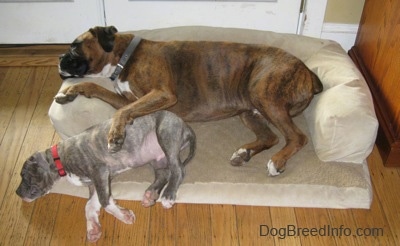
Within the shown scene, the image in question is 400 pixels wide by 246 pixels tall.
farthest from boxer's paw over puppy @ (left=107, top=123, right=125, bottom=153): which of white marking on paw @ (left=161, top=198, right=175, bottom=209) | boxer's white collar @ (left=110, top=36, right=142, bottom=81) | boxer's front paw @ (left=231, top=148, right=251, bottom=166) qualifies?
boxer's front paw @ (left=231, top=148, right=251, bottom=166)

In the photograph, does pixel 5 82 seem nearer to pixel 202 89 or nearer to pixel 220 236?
pixel 202 89

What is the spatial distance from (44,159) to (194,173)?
35.0 inches

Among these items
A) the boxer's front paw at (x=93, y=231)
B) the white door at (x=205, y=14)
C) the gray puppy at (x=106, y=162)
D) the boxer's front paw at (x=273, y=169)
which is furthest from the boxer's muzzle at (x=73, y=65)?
the boxer's front paw at (x=273, y=169)

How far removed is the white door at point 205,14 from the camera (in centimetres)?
361

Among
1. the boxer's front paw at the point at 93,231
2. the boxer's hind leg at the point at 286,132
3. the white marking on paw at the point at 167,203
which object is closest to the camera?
the boxer's front paw at the point at 93,231

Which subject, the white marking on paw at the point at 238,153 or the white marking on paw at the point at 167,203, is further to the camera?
the white marking on paw at the point at 238,153

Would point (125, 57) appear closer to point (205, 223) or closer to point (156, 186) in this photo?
point (156, 186)

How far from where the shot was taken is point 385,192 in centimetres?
275

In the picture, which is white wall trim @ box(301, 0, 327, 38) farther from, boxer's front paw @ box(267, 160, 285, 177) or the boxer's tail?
boxer's front paw @ box(267, 160, 285, 177)

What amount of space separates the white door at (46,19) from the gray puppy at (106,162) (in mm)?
1456

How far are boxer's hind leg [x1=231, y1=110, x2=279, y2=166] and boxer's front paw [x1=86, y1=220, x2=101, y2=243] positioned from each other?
905 mm

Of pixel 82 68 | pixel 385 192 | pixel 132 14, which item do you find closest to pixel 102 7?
pixel 132 14

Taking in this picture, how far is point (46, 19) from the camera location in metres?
3.75

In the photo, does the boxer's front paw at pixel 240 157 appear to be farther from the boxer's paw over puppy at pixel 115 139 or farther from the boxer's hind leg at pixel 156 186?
the boxer's paw over puppy at pixel 115 139
